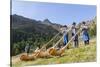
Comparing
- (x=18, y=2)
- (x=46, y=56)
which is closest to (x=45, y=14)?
(x=18, y=2)

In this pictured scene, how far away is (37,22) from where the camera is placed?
2035mm

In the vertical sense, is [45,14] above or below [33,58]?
above

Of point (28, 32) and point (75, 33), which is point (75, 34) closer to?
point (75, 33)

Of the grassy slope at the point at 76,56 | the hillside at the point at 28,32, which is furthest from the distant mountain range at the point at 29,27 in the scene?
the grassy slope at the point at 76,56

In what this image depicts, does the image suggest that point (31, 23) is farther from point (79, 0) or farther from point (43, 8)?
point (79, 0)

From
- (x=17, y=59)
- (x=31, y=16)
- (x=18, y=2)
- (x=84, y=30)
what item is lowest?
(x=17, y=59)

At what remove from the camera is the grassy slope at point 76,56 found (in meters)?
2.04

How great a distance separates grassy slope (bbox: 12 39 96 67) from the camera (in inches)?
80.3

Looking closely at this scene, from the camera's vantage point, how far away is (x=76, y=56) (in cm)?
216

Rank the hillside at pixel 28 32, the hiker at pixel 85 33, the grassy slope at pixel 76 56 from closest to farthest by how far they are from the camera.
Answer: the hillside at pixel 28 32
the grassy slope at pixel 76 56
the hiker at pixel 85 33

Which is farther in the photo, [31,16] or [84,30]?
[84,30]

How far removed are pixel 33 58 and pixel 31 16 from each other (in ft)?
1.39

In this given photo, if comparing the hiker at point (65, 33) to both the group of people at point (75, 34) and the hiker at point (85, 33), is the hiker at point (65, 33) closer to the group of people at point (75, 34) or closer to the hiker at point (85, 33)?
the group of people at point (75, 34)

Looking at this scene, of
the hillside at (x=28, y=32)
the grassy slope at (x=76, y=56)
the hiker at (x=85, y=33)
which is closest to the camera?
the hillside at (x=28, y=32)
